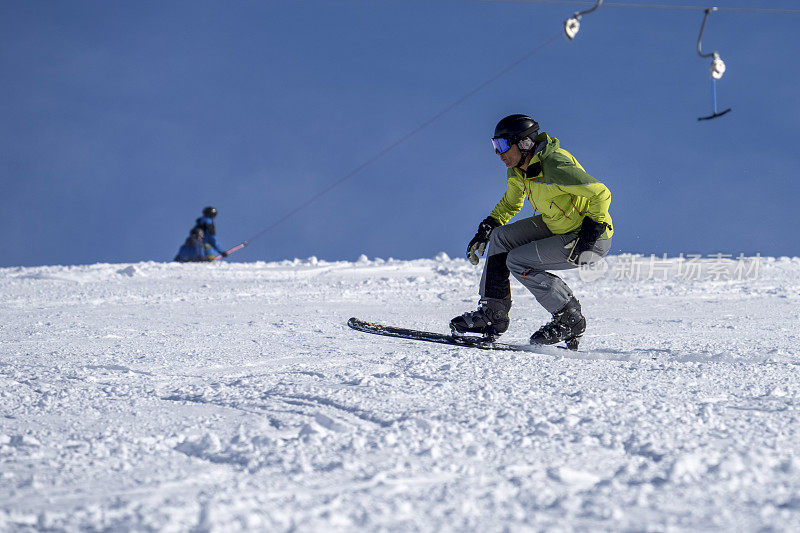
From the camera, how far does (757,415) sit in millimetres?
2631

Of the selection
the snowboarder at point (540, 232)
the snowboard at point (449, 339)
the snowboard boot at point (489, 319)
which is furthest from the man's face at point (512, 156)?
the snowboard at point (449, 339)

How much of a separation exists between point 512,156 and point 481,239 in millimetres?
775

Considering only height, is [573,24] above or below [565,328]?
above

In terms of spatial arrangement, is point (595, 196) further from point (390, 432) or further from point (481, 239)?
point (390, 432)

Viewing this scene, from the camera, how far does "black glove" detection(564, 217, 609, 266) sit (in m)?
4.46

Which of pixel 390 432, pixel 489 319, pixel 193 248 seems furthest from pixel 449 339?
pixel 193 248

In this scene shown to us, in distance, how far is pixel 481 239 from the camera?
518 centimetres

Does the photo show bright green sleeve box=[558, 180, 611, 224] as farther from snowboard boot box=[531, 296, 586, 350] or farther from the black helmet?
snowboard boot box=[531, 296, 586, 350]

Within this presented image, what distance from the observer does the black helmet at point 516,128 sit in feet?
15.0

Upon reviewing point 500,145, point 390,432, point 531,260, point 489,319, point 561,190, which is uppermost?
point 500,145

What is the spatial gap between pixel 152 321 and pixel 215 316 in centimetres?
68

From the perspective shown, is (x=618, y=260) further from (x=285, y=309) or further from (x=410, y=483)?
(x=410, y=483)

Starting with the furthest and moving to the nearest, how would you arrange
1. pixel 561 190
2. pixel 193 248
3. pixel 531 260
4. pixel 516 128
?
pixel 193 248, pixel 531 260, pixel 516 128, pixel 561 190

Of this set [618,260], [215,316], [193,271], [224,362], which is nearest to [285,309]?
[215,316]
